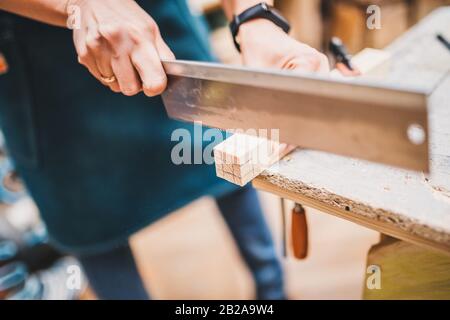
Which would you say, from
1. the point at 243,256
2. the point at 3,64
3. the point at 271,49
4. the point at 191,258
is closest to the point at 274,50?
the point at 271,49

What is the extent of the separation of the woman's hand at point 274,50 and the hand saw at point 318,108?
126mm

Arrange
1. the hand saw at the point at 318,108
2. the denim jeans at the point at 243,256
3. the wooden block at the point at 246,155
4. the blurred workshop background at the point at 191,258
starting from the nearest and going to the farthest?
the hand saw at the point at 318,108 → the wooden block at the point at 246,155 → the denim jeans at the point at 243,256 → the blurred workshop background at the point at 191,258

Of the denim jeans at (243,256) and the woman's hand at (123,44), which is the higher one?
the woman's hand at (123,44)

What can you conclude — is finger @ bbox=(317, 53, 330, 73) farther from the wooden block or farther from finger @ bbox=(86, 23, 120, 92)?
finger @ bbox=(86, 23, 120, 92)

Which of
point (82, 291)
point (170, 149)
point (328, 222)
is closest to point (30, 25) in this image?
point (170, 149)

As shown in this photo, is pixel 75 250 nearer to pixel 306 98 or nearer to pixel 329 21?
pixel 306 98

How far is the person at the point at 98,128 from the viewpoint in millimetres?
602

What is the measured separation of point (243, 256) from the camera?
1117 millimetres

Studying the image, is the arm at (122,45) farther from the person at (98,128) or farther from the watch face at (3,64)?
the watch face at (3,64)

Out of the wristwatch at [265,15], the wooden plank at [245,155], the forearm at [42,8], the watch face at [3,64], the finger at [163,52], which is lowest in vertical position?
the wooden plank at [245,155]

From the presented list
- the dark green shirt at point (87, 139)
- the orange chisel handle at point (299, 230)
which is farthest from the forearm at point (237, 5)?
the orange chisel handle at point (299, 230)

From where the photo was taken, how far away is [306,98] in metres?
0.40

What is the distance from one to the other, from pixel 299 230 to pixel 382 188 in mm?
202

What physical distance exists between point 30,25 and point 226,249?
3.22 feet
